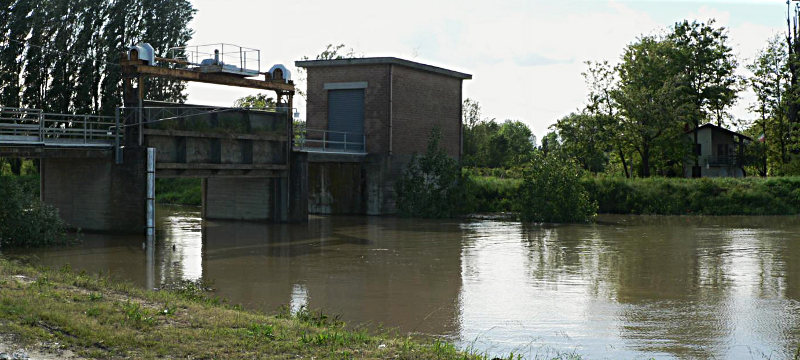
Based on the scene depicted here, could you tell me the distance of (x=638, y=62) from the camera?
58.2 m

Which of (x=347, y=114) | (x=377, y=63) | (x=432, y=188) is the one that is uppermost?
(x=377, y=63)

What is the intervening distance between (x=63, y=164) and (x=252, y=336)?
22.6 m

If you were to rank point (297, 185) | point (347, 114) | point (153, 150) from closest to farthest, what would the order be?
point (153, 150) < point (297, 185) < point (347, 114)

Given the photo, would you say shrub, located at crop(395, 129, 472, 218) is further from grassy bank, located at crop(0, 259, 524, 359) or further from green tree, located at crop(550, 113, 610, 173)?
grassy bank, located at crop(0, 259, 524, 359)

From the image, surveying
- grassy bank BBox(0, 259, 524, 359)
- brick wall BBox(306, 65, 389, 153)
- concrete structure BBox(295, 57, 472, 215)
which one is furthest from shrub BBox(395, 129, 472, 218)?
grassy bank BBox(0, 259, 524, 359)

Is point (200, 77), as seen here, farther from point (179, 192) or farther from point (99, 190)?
point (179, 192)

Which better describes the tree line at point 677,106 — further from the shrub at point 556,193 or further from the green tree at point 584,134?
the shrub at point 556,193

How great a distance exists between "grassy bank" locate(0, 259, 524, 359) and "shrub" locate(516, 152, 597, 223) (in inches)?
1007

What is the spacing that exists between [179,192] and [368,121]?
65.7ft

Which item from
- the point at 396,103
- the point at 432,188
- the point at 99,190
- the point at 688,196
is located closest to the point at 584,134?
the point at 688,196

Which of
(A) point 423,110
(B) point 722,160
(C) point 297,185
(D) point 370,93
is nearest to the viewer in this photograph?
(C) point 297,185

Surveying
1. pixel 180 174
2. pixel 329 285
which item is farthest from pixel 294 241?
pixel 329 285

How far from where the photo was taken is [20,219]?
2384cm

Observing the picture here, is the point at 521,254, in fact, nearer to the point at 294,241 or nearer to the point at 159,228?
the point at 294,241
